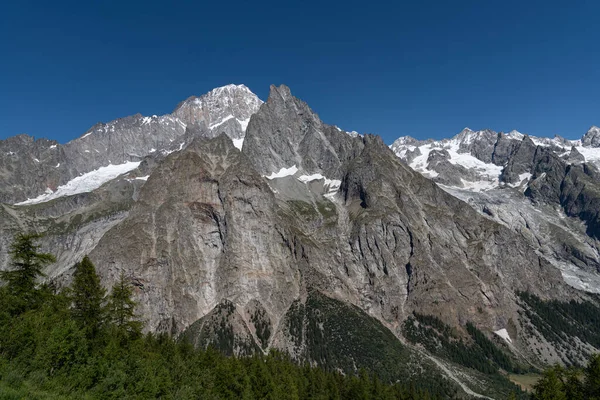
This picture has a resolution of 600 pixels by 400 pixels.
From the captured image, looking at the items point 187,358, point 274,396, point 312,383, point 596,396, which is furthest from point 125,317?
→ point 596,396

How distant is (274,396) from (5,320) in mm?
44230

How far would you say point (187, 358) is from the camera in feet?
241

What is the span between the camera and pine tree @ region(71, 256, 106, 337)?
46.4 m

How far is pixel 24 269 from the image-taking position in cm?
4762

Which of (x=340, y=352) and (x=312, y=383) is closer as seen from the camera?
(x=312, y=383)

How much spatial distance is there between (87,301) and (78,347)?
7.45 metres

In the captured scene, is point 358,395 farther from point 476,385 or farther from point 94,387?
point 476,385

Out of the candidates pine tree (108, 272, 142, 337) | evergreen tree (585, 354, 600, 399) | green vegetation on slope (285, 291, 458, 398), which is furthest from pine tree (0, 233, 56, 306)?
green vegetation on slope (285, 291, 458, 398)

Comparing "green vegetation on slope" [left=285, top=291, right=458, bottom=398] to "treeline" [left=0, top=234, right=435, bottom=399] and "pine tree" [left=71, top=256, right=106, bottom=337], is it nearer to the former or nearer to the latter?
"treeline" [left=0, top=234, right=435, bottom=399]

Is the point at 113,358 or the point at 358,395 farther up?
the point at 113,358

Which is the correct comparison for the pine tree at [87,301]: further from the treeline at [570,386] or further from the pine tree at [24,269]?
the treeline at [570,386]

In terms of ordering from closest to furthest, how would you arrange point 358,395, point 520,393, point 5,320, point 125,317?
1. point 5,320
2. point 125,317
3. point 358,395
4. point 520,393

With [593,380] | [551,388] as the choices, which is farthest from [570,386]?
[551,388]

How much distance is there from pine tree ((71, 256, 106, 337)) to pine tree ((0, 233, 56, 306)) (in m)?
4.39
